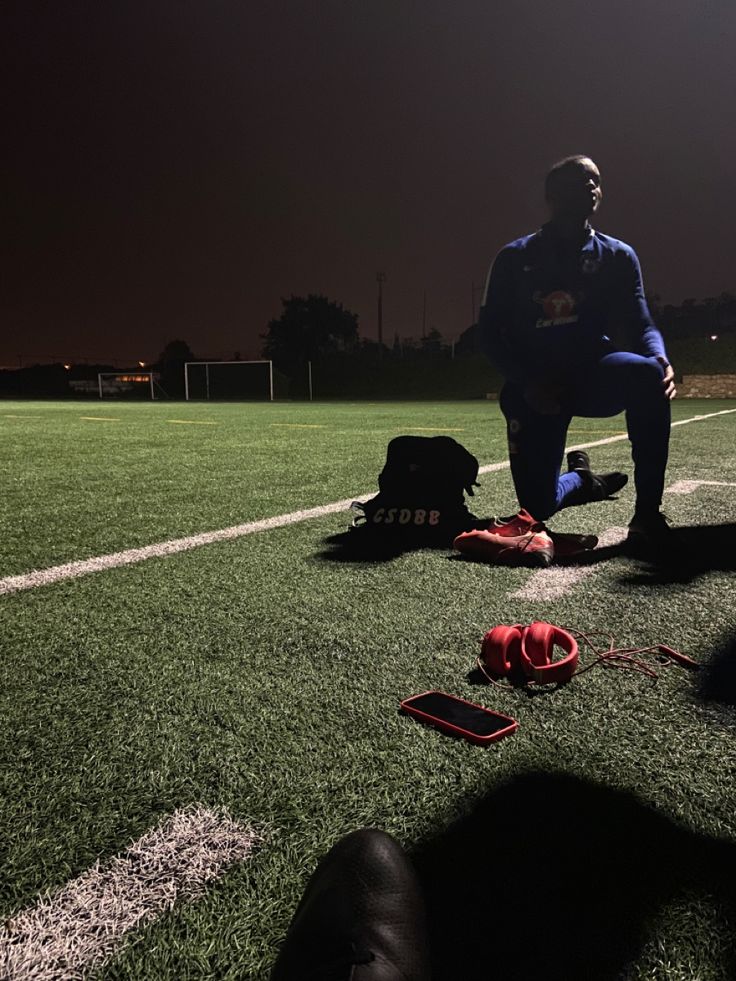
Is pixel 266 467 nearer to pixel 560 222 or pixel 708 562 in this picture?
pixel 560 222

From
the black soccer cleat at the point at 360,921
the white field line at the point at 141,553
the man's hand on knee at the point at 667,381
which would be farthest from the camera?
the man's hand on knee at the point at 667,381

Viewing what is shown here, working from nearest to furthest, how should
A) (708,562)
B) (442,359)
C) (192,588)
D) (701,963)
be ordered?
(701,963) → (192,588) → (708,562) → (442,359)

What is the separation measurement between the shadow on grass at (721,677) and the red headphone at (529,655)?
30 cm

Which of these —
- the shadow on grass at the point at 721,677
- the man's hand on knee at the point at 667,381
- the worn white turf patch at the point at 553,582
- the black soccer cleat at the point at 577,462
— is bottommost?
the worn white turf patch at the point at 553,582

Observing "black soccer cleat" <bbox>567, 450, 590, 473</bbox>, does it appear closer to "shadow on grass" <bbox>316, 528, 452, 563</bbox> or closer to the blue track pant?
the blue track pant

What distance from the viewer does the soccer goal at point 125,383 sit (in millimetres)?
46562

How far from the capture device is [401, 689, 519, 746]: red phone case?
1.39m

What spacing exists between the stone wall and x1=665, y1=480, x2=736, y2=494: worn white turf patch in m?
27.8

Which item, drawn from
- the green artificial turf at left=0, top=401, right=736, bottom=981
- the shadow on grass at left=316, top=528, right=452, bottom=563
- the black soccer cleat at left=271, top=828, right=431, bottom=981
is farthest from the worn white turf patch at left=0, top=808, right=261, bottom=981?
the shadow on grass at left=316, top=528, right=452, bottom=563

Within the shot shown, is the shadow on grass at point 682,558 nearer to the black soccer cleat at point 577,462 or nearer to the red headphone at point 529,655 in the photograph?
the red headphone at point 529,655

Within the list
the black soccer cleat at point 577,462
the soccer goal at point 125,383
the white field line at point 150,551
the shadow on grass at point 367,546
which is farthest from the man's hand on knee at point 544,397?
the soccer goal at point 125,383

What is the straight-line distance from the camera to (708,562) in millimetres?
2746

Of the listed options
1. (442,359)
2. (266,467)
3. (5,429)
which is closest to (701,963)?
(266,467)

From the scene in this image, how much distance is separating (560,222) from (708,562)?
5.63ft
